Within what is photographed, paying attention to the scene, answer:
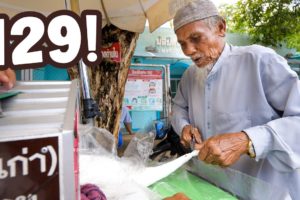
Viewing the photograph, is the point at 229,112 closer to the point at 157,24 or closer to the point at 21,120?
the point at 21,120

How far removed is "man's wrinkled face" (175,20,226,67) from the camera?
172 cm

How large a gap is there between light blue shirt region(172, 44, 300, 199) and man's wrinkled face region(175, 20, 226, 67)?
82 mm

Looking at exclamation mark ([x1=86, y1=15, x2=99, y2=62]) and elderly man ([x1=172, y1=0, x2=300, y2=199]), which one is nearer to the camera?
exclamation mark ([x1=86, y1=15, x2=99, y2=62])

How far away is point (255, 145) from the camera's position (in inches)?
55.8

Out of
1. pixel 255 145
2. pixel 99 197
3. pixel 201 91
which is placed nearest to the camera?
pixel 99 197

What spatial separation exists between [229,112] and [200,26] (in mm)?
542

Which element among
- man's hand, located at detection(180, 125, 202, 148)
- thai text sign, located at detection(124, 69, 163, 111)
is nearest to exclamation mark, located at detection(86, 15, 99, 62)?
man's hand, located at detection(180, 125, 202, 148)

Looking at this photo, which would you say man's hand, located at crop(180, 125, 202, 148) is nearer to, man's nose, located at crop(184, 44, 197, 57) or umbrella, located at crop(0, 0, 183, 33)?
man's nose, located at crop(184, 44, 197, 57)

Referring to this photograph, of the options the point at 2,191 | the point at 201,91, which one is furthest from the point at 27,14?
the point at 201,91

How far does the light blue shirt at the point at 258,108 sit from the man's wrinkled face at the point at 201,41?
8 centimetres

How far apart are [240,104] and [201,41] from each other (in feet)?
1.43

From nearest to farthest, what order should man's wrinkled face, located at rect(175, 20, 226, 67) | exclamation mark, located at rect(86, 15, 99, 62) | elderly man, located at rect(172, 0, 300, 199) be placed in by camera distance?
exclamation mark, located at rect(86, 15, 99, 62)
elderly man, located at rect(172, 0, 300, 199)
man's wrinkled face, located at rect(175, 20, 226, 67)

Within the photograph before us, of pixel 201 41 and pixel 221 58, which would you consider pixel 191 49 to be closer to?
pixel 201 41

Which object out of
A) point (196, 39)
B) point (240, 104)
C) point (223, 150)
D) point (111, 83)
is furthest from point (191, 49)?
point (111, 83)
